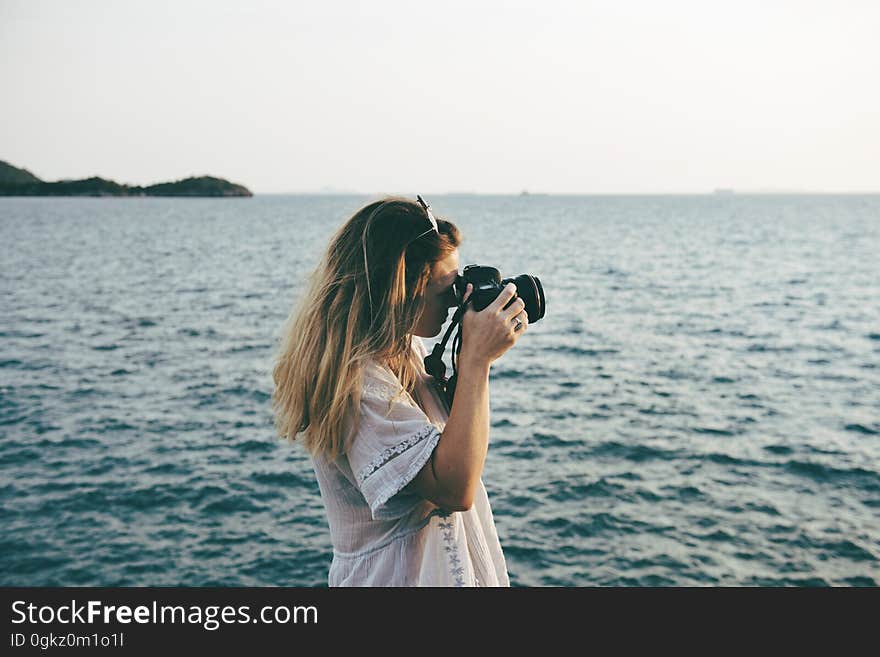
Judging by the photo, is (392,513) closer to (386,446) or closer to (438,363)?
(386,446)

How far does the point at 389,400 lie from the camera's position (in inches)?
73.2

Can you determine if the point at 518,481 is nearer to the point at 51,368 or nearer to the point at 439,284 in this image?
the point at 439,284

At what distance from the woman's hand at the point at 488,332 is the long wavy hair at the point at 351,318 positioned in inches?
6.0

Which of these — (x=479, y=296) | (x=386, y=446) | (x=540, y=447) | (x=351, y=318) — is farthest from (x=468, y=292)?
(x=540, y=447)

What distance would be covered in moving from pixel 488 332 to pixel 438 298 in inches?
8.4

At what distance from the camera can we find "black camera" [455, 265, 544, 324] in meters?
1.98

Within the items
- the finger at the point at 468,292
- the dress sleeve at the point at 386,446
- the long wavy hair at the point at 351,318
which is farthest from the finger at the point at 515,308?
the dress sleeve at the point at 386,446

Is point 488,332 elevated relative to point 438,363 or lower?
elevated

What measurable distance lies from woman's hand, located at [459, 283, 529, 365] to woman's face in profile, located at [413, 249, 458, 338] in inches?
5.2

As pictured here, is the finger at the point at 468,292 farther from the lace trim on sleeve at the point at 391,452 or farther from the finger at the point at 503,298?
the lace trim on sleeve at the point at 391,452

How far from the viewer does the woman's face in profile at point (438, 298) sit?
80.6 inches
